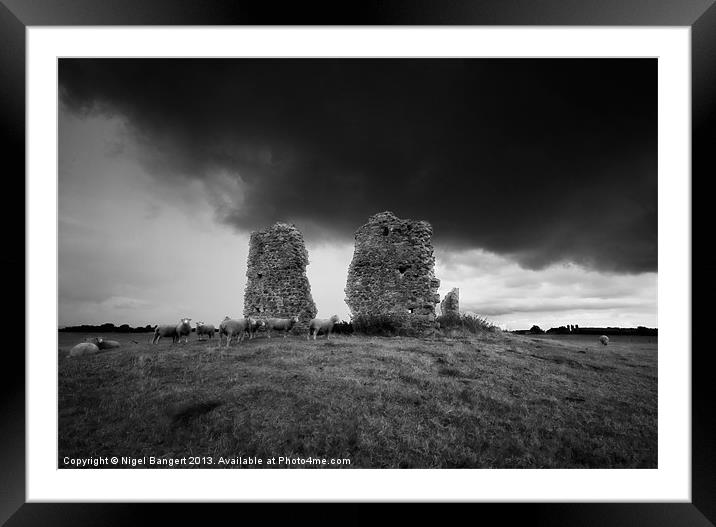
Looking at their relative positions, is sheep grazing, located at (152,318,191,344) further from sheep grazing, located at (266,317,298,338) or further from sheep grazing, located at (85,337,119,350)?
sheep grazing, located at (266,317,298,338)

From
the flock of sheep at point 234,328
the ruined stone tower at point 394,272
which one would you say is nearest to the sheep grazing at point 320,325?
the flock of sheep at point 234,328

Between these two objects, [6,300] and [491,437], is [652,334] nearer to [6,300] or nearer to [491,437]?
[491,437]

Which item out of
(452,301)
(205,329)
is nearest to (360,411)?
(205,329)

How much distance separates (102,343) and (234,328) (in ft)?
10.2

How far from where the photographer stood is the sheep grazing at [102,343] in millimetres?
5758

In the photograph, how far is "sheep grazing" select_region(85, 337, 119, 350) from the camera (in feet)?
18.9

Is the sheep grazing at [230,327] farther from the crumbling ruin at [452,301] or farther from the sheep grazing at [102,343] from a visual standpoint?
the crumbling ruin at [452,301]

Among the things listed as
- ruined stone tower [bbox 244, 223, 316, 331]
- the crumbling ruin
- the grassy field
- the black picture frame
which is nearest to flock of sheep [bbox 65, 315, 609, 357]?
the grassy field

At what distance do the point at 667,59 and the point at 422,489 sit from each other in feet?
20.6

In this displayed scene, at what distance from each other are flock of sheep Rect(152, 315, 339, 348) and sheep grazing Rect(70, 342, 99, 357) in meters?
1.98

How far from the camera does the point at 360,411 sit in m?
3.90

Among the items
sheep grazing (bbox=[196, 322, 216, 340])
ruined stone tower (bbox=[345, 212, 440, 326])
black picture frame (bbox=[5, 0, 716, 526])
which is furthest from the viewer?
ruined stone tower (bbox=[345, 212, 440, 326])
